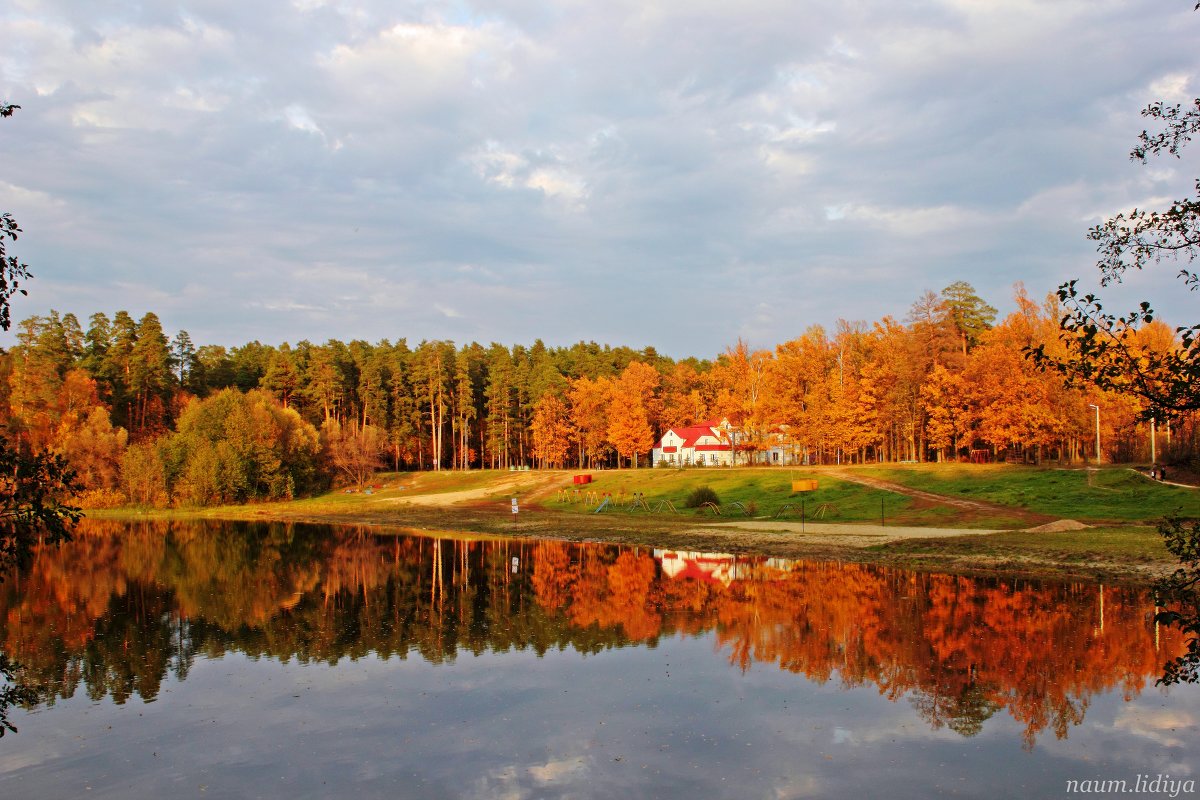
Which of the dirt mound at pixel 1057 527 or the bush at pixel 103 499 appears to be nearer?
the dirt mound at pixel 1057 527

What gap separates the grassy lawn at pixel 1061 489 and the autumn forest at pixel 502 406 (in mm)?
5826

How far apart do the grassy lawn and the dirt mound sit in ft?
9.27

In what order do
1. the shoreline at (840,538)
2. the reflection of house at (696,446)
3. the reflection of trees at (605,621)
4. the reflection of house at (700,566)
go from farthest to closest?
the reflection of house at (696,446) → the reflection of house at (700,566) → the shoreline at (840,538) → the reflection of trees at (605,621)

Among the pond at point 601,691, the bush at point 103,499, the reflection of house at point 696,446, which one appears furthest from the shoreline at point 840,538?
the reflection of house at point 696,446

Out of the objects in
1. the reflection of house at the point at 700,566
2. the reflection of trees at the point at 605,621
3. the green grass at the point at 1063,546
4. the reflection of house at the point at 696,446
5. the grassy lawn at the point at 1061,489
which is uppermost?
the reflection of house at the point at 696,446

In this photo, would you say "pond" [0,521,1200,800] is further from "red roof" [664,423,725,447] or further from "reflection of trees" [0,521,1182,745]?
"red roof" [664,423,725,447]

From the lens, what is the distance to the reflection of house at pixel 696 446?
105m

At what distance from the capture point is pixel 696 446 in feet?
356

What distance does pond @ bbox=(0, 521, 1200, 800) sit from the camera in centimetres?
1237

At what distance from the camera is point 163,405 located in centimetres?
10006

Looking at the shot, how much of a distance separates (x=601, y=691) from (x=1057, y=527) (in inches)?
1219

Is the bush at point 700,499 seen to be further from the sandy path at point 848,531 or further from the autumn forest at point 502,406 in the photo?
the autumn forest at point 502,406

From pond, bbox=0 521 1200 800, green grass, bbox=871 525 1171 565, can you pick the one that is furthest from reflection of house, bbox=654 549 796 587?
green grass, bbox=871 525 1171 565

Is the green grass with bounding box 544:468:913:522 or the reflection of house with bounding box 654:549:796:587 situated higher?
the green grass with bounding box 544:468:913:522
